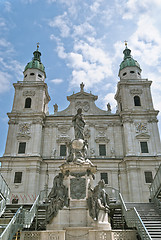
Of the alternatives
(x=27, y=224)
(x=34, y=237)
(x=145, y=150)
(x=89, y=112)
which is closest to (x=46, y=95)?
(x=89, y=112)

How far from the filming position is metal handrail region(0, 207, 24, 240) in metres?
10.3

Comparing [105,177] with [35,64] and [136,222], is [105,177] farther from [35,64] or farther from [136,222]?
[35,64]

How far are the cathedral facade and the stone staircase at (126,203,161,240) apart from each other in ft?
37.0

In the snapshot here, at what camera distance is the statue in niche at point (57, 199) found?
1202 centimetres

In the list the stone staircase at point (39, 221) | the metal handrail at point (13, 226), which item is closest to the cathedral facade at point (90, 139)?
the stone staircase at point (39, 221)

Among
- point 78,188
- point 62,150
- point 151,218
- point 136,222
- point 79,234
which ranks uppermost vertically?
point 62,150

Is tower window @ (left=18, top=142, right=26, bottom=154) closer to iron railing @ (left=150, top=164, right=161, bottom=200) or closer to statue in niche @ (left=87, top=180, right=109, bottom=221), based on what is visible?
iron railing @ (left=150, top=164, right=161, bottom=200)

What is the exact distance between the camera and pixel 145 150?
31.2 meters

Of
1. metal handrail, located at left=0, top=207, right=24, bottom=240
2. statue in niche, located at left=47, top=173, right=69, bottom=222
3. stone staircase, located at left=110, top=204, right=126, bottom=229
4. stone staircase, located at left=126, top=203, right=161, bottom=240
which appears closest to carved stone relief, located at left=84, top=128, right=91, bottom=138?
stone staircase, located at left=126, top=203, right=161, bottom=240

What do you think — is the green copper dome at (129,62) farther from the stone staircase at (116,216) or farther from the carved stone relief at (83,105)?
the stone staircase at (116,216)

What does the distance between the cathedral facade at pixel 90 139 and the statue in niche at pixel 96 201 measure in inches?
649

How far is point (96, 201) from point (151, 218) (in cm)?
423

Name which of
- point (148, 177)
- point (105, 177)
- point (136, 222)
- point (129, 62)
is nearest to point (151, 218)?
point (136, 222)

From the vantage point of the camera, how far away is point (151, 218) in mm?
13891
